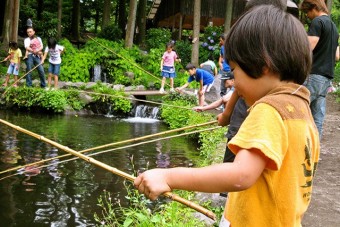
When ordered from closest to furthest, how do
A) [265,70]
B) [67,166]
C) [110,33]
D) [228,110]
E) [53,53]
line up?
[265,70], [228,110], [67,166], [53,53], [110,33]

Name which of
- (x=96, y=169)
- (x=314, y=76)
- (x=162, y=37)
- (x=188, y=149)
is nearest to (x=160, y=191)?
(x=314, y=76)

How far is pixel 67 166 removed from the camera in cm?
781

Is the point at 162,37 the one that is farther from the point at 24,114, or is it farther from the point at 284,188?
the point at 284,188

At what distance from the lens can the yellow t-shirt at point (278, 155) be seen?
1.38 metres

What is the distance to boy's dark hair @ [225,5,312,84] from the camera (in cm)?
144

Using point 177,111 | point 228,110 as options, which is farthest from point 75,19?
point 228,110

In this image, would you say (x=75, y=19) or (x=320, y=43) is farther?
(x=75, y=19)

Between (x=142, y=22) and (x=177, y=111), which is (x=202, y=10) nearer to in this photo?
(x=142, y=22)

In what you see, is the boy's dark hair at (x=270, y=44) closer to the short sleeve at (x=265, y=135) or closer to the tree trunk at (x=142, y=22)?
the short sleeve at (x=265, y=135)

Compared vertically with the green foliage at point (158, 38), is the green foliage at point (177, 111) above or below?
below

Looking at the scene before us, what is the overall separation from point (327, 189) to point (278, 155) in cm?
413

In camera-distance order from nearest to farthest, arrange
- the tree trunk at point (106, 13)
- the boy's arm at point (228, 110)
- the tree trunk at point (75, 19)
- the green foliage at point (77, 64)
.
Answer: the boy's arm at point (228, 110) → the green foliage at point (77, 64) → the tree trunk at point (106, 13) → the tree trunk at point (75, 19)

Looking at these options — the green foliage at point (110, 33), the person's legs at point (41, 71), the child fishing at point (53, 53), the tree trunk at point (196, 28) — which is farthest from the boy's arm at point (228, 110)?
the green foliage at point (110, 33)

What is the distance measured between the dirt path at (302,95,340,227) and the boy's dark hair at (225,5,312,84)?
2.96 meters
